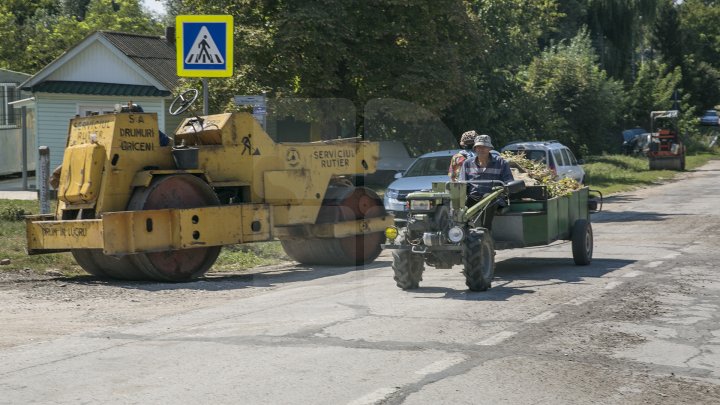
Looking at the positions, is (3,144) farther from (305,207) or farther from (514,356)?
(514,356)

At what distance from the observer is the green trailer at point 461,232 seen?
11.6m

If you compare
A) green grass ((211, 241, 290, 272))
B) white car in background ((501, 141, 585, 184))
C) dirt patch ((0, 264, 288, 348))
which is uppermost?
white car in background ((501, 141, 585, 184))

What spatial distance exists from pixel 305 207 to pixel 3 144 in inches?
895

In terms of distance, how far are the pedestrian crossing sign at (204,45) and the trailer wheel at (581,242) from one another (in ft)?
17.8

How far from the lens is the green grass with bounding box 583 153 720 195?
38.5 metres

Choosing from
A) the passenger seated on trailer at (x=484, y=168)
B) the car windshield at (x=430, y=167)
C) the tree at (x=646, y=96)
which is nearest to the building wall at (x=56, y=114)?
the car windshield at (x=430, y=167)

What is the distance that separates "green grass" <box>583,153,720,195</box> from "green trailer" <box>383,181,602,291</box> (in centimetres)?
2233

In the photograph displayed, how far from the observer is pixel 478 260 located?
11547 millimetres

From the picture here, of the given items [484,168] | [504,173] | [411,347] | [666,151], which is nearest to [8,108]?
[484,168]

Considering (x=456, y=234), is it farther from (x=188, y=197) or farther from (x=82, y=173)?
(x=82, y=173)

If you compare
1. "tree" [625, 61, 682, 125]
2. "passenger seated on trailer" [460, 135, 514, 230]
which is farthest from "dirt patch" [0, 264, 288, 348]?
"tree" [625, 61, 682, 125]

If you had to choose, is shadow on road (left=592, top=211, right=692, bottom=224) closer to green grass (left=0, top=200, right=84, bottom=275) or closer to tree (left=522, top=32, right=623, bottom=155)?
green grass (left=0, top=200, right=84, bottom=275)

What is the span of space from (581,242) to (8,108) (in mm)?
26156

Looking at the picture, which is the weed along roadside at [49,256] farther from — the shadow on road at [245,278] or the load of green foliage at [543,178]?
the load of green foliage at [543,178]
